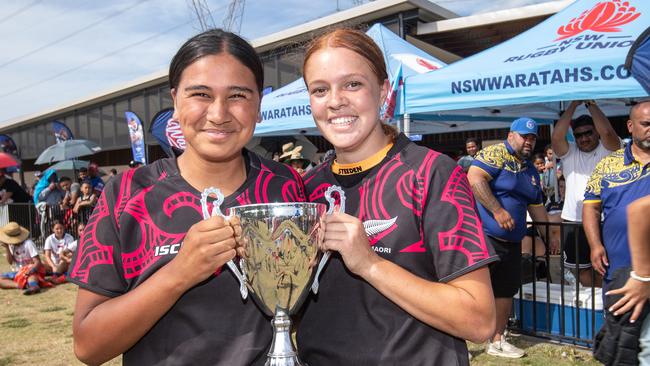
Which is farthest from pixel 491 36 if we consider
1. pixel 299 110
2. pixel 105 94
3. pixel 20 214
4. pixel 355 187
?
pixel 105 94

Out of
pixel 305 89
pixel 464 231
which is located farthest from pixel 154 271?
pixel 305 89

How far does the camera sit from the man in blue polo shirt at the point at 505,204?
4.89 metres

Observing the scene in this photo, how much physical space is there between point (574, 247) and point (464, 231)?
457cm

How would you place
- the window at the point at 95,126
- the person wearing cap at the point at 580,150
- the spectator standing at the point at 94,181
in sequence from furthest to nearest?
the window at the point at 95,126, the spectator standing at the point at 94,181, the person wearing cap at the point at 580,150

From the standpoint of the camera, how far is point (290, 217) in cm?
136

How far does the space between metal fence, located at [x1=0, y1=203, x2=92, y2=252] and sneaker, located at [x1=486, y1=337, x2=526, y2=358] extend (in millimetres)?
8770

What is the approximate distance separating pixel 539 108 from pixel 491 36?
8425 mm

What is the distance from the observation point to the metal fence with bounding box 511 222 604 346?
16.8 ft

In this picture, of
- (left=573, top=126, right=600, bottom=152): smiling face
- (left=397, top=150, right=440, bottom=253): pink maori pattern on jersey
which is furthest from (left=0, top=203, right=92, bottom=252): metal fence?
(left=397, top=150, right=440, bottom=253): pink maori pattern on jersey

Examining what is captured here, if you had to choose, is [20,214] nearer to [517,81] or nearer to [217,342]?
[517,81]

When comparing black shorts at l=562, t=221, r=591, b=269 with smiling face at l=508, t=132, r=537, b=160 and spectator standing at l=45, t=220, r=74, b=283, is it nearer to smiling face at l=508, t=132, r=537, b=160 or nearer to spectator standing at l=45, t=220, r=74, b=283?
smiling face at l=508, t=132, r=537, b=160

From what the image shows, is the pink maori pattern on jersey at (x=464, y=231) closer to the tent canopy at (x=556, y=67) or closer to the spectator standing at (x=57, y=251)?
the tent canopy at (x=556, y=67)

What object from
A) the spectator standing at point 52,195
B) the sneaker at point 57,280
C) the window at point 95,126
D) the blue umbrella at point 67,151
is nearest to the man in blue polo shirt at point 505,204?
the sneaker at point 57,280

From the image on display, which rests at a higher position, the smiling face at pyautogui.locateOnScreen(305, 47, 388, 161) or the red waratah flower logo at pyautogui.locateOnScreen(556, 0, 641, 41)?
the red waratah flower logo at pyautogui.locateOnScreen(556, 0, 641, 41)
